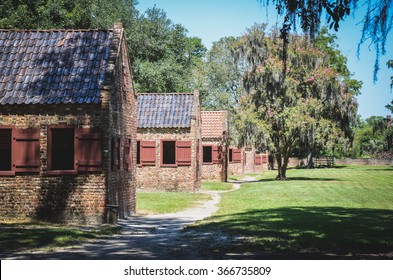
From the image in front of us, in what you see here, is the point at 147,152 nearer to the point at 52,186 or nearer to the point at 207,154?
the point at 207,154

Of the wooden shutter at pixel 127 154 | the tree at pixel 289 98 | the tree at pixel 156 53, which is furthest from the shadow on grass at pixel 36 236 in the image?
the tree at pixel 156 53

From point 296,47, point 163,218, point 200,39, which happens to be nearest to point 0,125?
point 163,218

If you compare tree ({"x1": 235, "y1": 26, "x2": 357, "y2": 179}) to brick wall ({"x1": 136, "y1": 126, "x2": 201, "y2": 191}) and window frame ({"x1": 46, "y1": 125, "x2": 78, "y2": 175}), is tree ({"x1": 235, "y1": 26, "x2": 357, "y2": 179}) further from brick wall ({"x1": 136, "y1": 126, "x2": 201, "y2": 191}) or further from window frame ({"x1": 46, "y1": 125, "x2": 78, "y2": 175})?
window frame ({"x1": 46, "y1": 125, "x2": 78, "y2": 175})

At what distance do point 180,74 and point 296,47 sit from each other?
645 inches

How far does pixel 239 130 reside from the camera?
36375 millimetres

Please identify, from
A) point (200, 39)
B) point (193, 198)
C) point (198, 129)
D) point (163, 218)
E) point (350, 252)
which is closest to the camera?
point (350, 252)

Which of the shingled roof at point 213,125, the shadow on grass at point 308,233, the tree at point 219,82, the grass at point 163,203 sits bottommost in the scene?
the grass at point 163,203

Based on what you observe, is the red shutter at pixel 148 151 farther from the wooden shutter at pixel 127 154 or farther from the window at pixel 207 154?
the wooden shutter at pixel 127 154

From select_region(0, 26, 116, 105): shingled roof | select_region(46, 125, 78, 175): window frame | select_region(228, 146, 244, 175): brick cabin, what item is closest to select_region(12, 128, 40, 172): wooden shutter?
select_region(46, 125, 78, 175): window frame

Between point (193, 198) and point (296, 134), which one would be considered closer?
point (193, 198)

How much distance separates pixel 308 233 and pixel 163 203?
1139 centimetres

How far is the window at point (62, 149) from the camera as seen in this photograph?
54.8 ft

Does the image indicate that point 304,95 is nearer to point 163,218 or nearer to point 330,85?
point 330,85

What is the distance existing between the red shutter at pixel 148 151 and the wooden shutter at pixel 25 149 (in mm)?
14231
